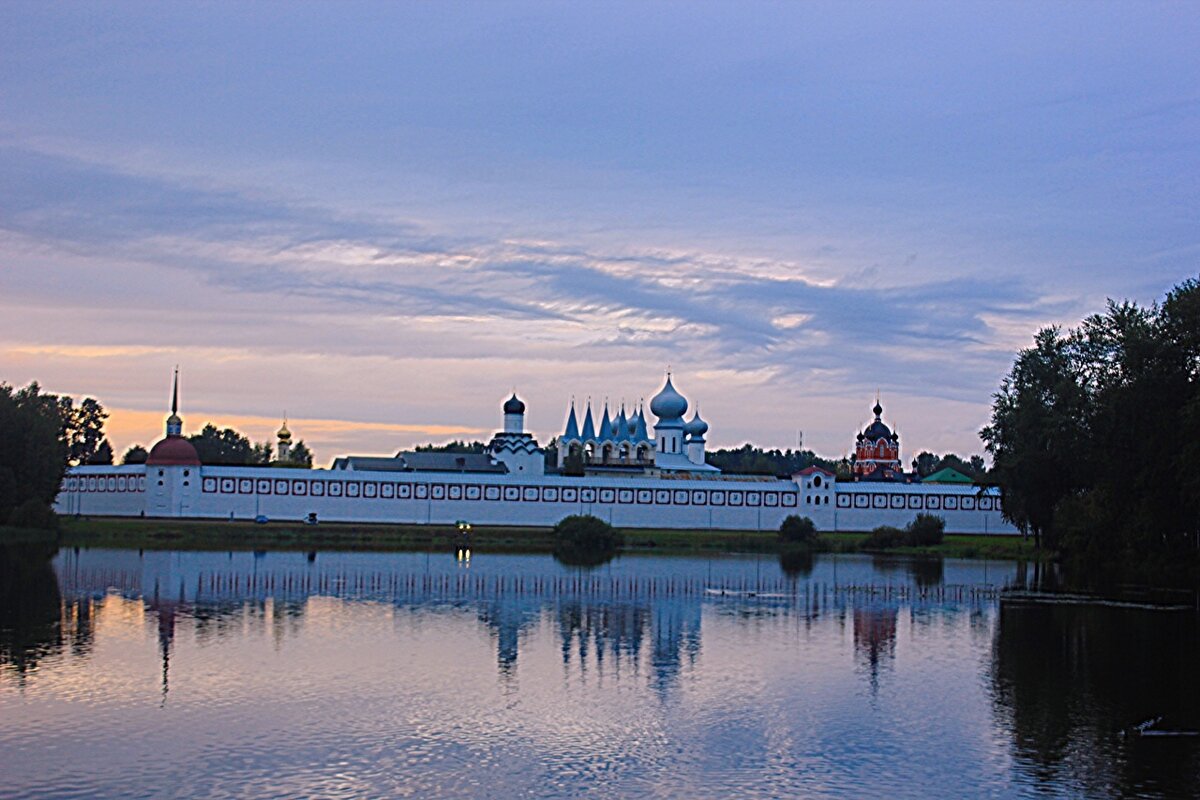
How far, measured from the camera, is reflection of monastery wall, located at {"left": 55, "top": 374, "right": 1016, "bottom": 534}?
7831 cm

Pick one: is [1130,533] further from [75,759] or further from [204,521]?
[204,521]

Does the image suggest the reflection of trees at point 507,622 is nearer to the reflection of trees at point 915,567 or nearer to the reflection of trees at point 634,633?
the reflection of trees at point 634,633

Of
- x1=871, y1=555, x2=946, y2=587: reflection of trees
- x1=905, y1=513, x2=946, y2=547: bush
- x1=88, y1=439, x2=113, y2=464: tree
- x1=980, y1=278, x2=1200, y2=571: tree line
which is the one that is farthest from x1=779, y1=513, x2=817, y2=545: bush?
x1=88, y1=439, x2=113, y2=464: tree

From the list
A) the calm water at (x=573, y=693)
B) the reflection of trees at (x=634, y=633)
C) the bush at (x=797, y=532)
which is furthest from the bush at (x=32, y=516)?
the reflection of trees at (x=634, y=633)

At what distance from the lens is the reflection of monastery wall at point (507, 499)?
78.3 metres

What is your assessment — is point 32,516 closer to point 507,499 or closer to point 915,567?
point 507,499

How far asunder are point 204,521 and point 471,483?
14.4m

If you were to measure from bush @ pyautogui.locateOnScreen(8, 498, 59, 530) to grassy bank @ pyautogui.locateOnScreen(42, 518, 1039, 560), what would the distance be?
0.93m

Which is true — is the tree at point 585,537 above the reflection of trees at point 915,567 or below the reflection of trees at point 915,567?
above

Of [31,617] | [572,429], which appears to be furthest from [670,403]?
[31,617]

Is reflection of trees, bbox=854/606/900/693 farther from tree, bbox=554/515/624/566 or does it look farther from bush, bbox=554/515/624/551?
bush, bbox=554/515/624/551

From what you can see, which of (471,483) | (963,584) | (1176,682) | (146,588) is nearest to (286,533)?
(471,483)

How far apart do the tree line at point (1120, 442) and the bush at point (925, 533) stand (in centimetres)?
1559

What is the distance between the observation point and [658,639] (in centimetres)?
3105
